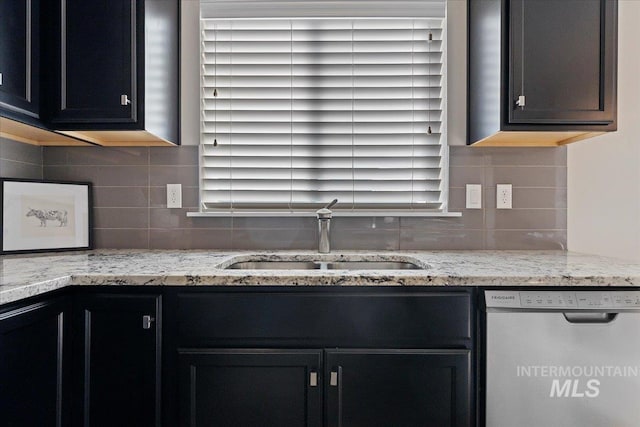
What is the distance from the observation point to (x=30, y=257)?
5.77 feet

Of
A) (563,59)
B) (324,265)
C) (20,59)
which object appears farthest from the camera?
(324,265)

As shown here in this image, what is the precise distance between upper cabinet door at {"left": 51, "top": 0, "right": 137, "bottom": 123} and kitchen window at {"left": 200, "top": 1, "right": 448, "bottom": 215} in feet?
1.56

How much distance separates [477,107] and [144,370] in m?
1.80

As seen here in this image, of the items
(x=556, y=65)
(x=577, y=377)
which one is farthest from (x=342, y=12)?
(x=577, y=377)

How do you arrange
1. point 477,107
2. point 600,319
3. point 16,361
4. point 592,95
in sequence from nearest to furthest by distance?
point 16,361 < point 600,319 < point 592,95 < point 477,107

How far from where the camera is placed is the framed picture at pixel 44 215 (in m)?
1.80

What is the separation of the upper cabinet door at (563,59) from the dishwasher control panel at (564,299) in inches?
29.2

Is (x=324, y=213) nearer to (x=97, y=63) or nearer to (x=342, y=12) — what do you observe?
(x=342, y=12)

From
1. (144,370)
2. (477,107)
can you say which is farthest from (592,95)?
(144,370)

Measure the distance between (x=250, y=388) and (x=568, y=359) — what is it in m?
1.05

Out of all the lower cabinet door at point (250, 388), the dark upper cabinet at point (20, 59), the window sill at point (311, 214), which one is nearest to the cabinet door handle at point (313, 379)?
the lower cabinet door at point (250, 388)

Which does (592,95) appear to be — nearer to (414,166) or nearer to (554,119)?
(554,119)

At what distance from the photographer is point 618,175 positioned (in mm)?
1873

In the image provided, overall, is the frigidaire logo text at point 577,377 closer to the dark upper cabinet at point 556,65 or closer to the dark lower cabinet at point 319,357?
the dark lower cabinet at point 319,357
